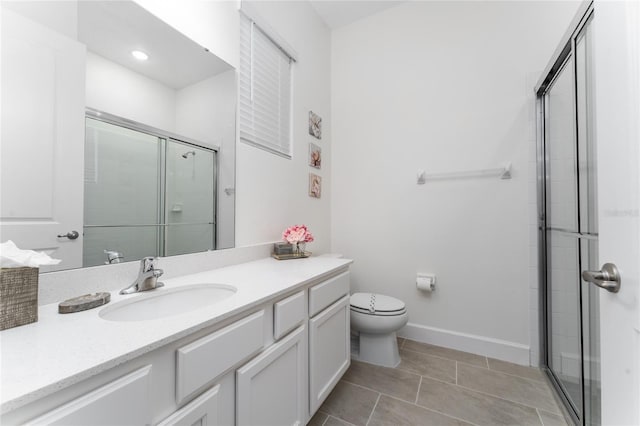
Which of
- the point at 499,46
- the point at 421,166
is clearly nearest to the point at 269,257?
the point at 421,166

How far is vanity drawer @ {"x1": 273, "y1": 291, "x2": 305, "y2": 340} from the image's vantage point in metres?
0.99

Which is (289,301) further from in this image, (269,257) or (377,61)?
(377,61)

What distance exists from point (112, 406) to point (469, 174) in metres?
2.22

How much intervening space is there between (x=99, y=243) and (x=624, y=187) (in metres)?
1.51

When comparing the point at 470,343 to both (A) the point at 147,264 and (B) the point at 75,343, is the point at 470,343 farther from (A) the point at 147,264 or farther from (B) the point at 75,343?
(B) the point at 75,343

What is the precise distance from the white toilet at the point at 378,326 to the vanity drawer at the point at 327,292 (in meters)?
0.31

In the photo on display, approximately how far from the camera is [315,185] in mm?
2262

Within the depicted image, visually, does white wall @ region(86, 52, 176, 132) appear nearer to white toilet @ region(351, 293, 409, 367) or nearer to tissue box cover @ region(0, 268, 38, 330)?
tissue box cover @ region(0, 268, 38, 330)

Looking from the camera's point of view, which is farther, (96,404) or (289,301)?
(289,301)

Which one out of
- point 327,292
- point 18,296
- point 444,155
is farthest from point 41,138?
point 444,155

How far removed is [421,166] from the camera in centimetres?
214

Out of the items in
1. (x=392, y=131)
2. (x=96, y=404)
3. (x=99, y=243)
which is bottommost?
(x=96, y=404)

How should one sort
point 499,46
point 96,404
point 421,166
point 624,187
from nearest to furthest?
point 96,404 → point 624,187 → point 499,46 → point 421,166

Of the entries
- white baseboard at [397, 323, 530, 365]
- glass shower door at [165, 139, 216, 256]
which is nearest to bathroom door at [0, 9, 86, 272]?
glass shower door at [165, 139, 216, 256]
